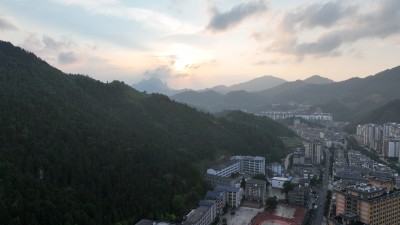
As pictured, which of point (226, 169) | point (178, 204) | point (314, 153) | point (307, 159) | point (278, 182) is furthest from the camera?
point (314, 153)

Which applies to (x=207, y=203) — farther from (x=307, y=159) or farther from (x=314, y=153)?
(x=314, y=153)

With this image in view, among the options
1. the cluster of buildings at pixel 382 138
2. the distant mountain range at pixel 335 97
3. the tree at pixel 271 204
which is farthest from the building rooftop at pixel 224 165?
the distant mountain range at pixel 335 97

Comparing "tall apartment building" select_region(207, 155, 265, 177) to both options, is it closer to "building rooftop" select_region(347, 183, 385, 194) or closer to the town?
the town

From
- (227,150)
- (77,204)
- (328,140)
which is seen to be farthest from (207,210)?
(328,140)

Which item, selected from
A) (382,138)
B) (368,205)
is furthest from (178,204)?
(382,138)

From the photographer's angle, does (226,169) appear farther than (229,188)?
Yes

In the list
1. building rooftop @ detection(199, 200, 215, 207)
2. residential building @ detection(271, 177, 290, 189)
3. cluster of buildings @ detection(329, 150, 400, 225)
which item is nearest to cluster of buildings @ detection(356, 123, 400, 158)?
residential building @ detection(271, 177, 290, 189)

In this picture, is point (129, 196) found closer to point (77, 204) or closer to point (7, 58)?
point (77, 204)
